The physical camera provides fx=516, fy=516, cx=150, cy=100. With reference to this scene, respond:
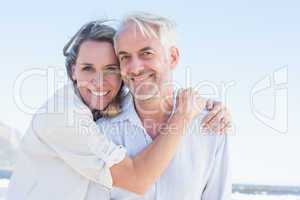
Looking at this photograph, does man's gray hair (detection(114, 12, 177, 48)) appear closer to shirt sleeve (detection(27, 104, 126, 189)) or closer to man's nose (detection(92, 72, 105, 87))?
man's nose (detection(92, 72, 105, 87))

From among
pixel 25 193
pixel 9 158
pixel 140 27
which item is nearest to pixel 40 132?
pixel 25 193

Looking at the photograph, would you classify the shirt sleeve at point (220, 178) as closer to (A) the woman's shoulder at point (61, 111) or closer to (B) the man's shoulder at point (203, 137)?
(B) the man's shoulder at point (203, 137)

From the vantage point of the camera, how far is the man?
2422mm

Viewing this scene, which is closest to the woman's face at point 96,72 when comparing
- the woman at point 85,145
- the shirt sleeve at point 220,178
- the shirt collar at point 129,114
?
the woman at point 85,145

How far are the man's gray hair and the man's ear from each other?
0.03 m

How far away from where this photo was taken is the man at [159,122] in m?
2.42

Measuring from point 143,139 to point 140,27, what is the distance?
54cm

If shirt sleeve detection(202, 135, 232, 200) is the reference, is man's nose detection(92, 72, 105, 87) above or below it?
above

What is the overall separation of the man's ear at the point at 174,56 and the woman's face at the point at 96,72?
0.91 ft

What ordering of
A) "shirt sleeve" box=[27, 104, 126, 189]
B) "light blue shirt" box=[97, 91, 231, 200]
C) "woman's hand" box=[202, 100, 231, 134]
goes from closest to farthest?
"shirt sleeve" box=[27, 104, 126, 189]
"light blue shirt" box=[97, 91, 231, 200]
"woman's hand" box=[202, 100, 231, 134]

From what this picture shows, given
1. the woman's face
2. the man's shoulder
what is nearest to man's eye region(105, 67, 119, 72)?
the woman's face

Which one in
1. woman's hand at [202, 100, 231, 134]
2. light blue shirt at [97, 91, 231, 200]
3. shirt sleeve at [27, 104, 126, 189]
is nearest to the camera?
shirt sleeve at [27, 104, 126, 189]

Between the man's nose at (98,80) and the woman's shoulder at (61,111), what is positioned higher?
the man's nose at (98,80)

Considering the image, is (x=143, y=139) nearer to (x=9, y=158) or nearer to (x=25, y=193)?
(x=25, y=193)
